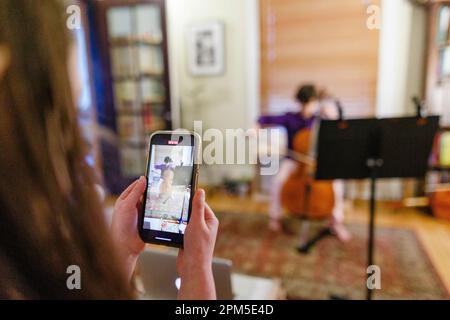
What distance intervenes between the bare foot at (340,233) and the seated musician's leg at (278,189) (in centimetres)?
38

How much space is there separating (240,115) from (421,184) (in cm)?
160

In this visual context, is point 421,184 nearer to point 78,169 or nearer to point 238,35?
point 238,35

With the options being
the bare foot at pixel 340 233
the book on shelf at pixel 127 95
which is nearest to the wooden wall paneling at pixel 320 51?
the bare foot at pixel 340 233

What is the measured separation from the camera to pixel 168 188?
492 millimetres

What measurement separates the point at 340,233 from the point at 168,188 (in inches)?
76.7

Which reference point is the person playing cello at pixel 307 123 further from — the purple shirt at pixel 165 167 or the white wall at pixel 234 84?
the purple shirt at pixel 165 167

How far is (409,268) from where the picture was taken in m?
1.67

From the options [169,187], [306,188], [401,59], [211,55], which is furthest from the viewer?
[211,55]

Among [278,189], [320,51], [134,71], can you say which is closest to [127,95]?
[134,71]

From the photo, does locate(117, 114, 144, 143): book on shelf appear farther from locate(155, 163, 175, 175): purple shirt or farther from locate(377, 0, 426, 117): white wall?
locate(377, 0, 426, 117): white wall

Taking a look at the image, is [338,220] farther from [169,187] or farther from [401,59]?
[169,187]

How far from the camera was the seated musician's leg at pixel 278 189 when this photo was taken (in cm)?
218

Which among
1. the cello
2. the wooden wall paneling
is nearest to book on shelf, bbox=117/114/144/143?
the cello
